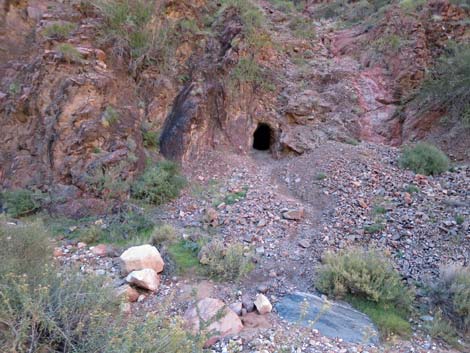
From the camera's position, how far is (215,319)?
3.07 m

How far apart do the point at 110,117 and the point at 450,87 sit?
7687 millimetres

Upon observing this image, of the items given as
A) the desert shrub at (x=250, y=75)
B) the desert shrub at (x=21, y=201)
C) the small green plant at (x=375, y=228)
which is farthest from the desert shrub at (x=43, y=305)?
the desert shrub at (x=250, y=75)

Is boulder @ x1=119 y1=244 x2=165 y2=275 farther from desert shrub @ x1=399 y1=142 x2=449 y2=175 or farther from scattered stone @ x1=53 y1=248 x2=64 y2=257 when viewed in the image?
desert shrub @ x1=399 y1=142 x2=449 y2=175

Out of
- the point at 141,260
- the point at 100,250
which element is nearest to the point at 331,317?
the point at 141,260

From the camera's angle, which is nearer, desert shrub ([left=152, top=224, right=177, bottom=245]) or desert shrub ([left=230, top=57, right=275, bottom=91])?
desert shrub ([left=152, top=224, right=177, bottom=245])

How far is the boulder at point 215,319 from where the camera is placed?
10.5 ft

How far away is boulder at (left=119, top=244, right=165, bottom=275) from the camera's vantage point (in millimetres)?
4281

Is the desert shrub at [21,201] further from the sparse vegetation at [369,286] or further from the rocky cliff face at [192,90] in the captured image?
the sparse vegetation at [369,286]

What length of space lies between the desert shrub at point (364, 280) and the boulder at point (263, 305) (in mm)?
751

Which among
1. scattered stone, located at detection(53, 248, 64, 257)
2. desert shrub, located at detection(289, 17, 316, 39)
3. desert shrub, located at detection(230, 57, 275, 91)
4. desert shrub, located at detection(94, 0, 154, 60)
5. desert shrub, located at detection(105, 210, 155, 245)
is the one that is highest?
desert shrub, located at detection(289, 17, 316, 39)

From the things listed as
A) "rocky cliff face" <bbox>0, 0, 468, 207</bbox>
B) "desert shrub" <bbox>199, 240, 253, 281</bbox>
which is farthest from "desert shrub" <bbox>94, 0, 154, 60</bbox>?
"desert shrub" <bbox>199, 240, 253, 281</bbox>

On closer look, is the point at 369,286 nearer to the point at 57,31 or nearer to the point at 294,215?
the point at 294,215

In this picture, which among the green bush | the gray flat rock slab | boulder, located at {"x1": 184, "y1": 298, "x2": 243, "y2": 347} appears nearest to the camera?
the green bush

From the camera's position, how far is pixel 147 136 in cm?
762
